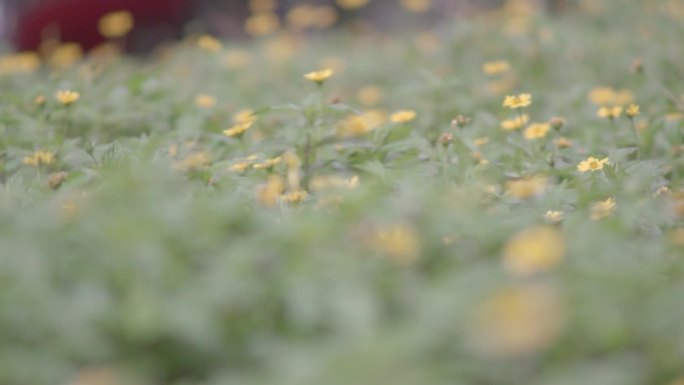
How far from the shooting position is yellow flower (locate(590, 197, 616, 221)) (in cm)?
181

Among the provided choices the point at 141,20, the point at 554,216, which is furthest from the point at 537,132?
A: the point at 141,20

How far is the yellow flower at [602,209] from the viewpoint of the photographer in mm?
1809

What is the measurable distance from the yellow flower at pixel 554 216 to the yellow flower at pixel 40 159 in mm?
1274

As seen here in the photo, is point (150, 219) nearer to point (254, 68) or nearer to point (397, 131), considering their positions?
point (397, 131)

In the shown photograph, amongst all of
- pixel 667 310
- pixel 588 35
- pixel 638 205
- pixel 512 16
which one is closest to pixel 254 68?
pixel 512 16

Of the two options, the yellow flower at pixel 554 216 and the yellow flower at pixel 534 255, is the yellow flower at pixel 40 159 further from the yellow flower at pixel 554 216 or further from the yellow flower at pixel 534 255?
the yellow flower at pixel 534 255

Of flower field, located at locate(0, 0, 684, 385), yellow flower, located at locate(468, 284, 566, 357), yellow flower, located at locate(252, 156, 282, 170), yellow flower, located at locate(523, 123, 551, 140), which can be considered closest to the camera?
yellow flower, located at locate(468, 284, 566, 357)

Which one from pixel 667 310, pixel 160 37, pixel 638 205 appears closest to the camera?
pixel 667 310

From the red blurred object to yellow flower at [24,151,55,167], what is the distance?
4627 millimetres

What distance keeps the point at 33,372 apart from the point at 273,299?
0.38 m

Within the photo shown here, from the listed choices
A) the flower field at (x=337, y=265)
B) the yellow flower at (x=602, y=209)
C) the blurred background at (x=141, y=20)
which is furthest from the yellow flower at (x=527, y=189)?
the blurred background at (x=141, y=20)

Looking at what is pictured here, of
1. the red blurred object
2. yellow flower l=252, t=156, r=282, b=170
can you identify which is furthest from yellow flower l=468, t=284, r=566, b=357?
the red blurred object

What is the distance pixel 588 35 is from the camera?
4879 millimetres

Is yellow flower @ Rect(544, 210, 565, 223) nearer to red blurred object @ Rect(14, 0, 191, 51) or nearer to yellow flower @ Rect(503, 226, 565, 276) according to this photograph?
yellow flower @ Rect(503, 226, 565, 276)
